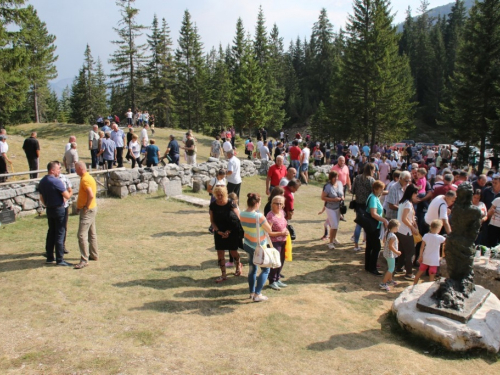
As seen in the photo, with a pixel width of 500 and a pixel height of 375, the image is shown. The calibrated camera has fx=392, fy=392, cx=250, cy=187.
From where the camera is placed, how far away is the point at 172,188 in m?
12.6

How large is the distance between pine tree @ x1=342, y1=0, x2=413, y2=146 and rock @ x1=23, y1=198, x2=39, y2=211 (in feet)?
93.6

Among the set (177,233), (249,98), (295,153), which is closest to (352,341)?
(177,233)

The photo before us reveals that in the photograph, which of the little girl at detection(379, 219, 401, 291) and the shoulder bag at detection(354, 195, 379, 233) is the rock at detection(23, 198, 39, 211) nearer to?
the shoulder bag at detection(354, 195, 379, 233)

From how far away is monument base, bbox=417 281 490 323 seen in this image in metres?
4.90

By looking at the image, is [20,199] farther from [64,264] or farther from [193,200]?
[193,200]

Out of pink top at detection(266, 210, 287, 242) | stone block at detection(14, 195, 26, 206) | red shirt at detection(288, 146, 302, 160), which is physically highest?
red shirt at detection(288, 146, 302, 160)

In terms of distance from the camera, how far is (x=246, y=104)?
1460 inches

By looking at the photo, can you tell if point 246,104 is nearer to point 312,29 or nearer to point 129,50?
point 129,50

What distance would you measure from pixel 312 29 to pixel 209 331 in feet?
238

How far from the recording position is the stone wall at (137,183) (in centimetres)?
945

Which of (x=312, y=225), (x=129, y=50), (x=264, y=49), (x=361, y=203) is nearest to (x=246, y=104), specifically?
(x=129, y=50)

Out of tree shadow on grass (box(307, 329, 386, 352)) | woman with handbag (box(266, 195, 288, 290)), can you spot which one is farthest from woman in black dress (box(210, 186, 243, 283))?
tree shadow on grass (box(307, 329, 386, 352))

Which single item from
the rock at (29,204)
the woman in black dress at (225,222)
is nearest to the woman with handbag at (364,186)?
the woman in black dress at (225,222)

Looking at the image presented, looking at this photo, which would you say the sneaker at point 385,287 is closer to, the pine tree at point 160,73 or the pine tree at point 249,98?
the pine tree at point 249,98
